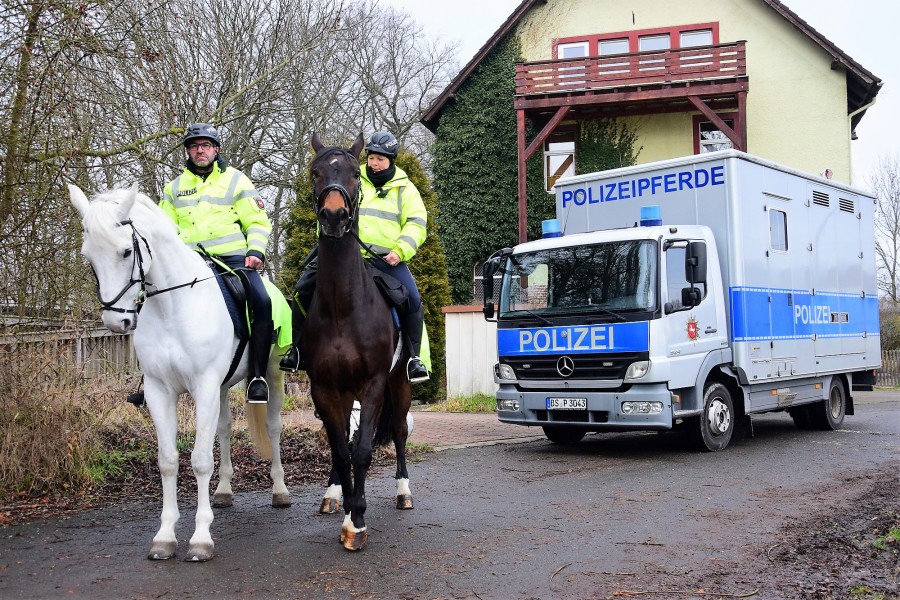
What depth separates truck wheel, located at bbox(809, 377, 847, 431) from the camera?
44.3 ft

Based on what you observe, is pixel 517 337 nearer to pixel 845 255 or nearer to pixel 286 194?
pixel 845 255

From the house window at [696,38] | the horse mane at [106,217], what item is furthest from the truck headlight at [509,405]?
the house window at [696,38]

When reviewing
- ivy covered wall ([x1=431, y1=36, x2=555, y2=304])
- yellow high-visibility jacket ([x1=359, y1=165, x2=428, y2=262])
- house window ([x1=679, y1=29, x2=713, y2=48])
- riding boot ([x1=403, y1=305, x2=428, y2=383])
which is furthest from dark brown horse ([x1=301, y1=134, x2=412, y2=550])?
house window ([x1=679, y1=29, x2=713, y2=48])

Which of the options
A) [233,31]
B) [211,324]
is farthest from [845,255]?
[211,324]

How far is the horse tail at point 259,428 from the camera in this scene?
7.38 m

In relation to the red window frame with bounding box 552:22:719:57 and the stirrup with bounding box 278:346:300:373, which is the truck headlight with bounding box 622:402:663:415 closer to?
the stirrup with bounding box 278:346:300:373

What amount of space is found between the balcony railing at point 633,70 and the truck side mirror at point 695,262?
50.4ft

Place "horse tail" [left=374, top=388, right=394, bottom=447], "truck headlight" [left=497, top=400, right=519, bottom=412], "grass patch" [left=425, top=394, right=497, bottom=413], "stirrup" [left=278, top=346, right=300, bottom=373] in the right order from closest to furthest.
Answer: "stirrup" [left=278, top=346, right=300, bottom=373] < "horse tail" [left=374, top=388, right=394, bottom=447] < "truck headlight" [left=497, top=400, right=519, bottom=412] < "grass patch" [left=425, top=394, right=497, bottom=413]

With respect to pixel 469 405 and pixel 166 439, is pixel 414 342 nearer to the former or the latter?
pixel 166 439

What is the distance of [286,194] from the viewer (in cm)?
2881

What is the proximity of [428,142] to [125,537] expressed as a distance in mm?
33671

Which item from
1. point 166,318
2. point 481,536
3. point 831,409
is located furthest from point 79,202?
point 831,409

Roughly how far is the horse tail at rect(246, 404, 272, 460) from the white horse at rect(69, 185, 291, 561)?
1204mm

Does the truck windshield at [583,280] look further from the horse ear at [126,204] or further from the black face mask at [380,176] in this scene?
the horse ear at [126,204]
